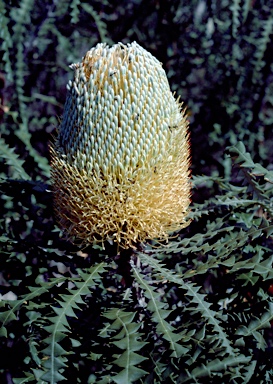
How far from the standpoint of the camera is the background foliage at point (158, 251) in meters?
1.34

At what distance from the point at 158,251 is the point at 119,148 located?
16.3 inches

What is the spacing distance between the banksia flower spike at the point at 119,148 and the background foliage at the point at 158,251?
0.55ft

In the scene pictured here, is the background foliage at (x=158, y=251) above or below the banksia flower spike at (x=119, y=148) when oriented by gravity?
below

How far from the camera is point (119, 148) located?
4.95 ft

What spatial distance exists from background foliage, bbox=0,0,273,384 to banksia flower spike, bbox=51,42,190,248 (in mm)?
167

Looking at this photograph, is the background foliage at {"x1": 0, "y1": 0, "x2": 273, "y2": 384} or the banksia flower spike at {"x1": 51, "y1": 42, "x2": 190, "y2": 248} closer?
the background foliage at {"x1": 0, "y1": 0, "x2": 273, "y2": 384}

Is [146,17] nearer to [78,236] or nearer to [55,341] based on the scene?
[78,236]

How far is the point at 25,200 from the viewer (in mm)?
1907

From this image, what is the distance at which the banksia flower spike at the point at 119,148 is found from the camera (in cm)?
150

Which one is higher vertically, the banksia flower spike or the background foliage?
the banksia flower spike

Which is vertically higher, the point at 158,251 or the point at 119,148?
the point at 119,148

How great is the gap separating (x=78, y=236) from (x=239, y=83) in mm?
2229

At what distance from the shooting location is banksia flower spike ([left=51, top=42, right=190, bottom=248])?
4.92 ft

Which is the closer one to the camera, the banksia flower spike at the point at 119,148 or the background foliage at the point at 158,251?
the background foliage at the point at 158,251
